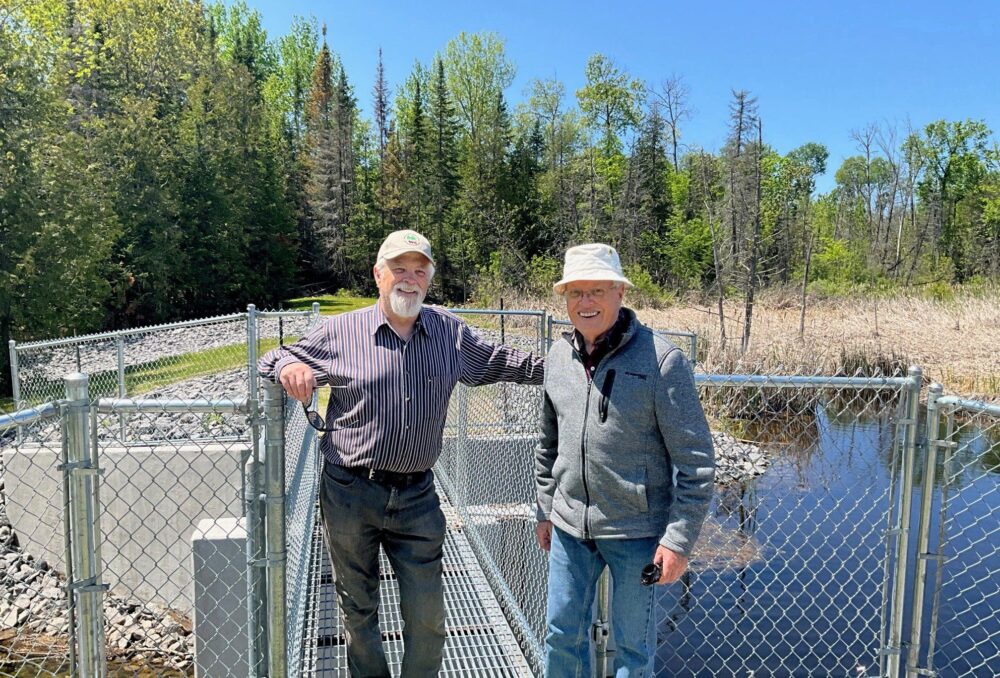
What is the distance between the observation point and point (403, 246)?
2748 millimetres

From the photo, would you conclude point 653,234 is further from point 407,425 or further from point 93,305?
point 407,425

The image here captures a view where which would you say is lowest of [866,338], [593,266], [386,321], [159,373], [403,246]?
[159,373]

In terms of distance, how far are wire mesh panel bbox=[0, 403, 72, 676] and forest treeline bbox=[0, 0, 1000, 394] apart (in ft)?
25.8

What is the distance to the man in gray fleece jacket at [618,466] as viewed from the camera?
88.1 inches

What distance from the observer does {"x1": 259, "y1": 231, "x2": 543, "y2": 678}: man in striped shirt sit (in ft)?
8.85

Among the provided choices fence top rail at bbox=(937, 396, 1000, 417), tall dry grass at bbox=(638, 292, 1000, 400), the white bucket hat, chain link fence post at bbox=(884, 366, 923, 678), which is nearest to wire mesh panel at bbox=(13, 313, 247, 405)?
the white bucket hat

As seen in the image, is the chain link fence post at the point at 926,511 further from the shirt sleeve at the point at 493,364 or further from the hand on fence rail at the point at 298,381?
the hand on fence rail at the point at 298,381

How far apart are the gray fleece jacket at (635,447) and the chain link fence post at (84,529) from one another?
1.59m

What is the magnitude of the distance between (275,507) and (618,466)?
118cm

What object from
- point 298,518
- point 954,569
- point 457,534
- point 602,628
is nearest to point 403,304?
point 602,628

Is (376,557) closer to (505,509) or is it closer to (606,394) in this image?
(606,394)

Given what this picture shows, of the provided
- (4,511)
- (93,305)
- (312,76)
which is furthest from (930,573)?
(312,76)

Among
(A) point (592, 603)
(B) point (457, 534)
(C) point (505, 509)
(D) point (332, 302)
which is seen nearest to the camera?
(A) point (592, 603)

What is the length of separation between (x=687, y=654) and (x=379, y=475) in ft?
17.5
